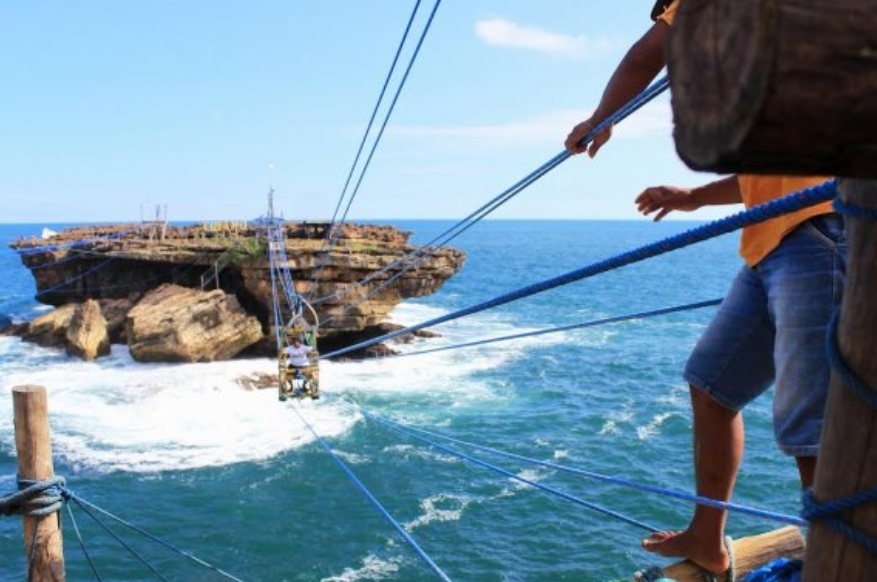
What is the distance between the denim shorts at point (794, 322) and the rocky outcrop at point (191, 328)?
28.8 metres

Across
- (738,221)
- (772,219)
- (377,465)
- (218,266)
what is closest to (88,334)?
(218,266)

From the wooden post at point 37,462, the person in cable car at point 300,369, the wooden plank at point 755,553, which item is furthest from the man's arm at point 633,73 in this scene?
the person in cable car at point 300,369

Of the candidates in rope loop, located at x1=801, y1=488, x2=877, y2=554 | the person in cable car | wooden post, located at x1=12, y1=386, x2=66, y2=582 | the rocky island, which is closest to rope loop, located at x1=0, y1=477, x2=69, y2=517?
wooden post, located at x1=12, y1=386, x2=66, y2=582

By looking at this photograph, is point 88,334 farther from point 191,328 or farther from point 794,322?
point 794,322

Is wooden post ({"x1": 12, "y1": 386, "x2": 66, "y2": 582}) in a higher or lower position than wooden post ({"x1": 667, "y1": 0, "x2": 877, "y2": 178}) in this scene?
lower

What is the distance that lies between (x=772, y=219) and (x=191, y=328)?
29.5 meters

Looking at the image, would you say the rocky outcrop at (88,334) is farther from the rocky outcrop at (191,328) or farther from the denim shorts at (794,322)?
the denim shorts at (794,322)

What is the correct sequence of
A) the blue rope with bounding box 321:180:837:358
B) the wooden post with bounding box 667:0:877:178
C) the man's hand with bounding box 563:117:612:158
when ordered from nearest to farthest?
1. the wooden post with bounding box 667:0:877:178
2. the blue rope with bounding box 321:180:837:358
3. the man's hand with bounding box 563:117:612:158

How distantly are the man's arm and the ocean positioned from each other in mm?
5033

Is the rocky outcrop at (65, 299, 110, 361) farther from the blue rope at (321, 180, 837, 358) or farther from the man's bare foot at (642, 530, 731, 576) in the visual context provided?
the blue rope at (321, 180, 837, 358)

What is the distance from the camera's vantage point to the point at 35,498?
5.85m

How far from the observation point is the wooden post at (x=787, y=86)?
1.07 m

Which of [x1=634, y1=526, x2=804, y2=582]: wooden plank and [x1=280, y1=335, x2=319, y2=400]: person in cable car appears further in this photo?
[x1=280, y1=335, x2=319, y2=400]: person in cable car

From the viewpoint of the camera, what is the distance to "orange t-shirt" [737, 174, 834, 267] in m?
2.74
